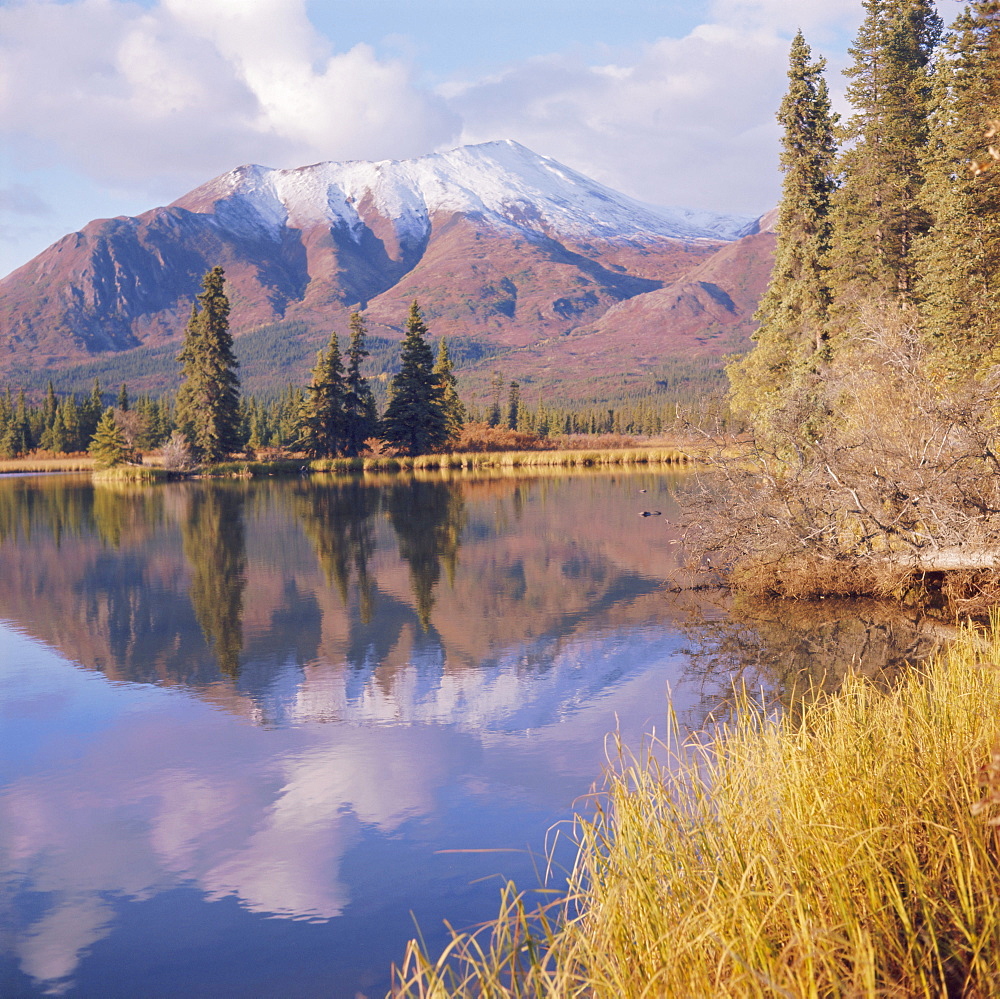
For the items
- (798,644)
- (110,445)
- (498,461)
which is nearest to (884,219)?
(798,644)

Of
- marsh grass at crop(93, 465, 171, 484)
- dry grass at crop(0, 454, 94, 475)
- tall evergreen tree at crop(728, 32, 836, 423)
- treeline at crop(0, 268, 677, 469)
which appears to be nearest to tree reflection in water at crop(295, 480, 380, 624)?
tall evergreen tree at crop(728, 32, 836, 423)

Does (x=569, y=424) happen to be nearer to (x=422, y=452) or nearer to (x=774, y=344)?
(x=422, y=452)

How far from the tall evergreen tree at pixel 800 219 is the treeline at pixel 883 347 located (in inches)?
2.3

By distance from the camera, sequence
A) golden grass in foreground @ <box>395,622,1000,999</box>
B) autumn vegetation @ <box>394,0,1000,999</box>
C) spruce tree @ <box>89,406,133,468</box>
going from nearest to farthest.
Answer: golden grass in foreground @ <box>395,622,1000,999</box> → autumn vegetation @ <box>394,0,1000,999</box> → spruce tree @ <box>89,406,133,468</box>

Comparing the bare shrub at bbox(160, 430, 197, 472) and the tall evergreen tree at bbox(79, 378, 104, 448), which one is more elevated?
the tall evergreen tree at bbox(79, 378, 104, 448)

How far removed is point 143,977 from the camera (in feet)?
15.9

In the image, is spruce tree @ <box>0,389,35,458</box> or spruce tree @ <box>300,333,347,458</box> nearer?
spruce tree @ <box>300,333,347,458</box>

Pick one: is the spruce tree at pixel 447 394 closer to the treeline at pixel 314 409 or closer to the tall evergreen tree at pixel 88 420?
the treeline at pixel 314 409

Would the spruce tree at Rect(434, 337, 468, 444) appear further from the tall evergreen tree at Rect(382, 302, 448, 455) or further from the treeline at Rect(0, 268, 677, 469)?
the tall evergreen tree at Rect(382, 302, 448, 455)

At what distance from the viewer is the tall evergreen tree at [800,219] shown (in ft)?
87.8

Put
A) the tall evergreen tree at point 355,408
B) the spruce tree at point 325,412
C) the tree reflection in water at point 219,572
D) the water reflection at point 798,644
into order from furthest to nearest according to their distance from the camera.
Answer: the tall evergreen tree at point 355,408
the spruce tree at point 325,412
the tree reflection in water at point 219,572
the water reflection at point 798,644

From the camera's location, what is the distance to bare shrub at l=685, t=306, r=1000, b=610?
12234 mm

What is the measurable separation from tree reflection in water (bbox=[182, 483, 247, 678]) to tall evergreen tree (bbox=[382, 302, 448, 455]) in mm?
25968

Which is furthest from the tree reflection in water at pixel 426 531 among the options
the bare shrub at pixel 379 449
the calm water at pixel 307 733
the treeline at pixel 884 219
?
the bare shrub at pixel 379 449
